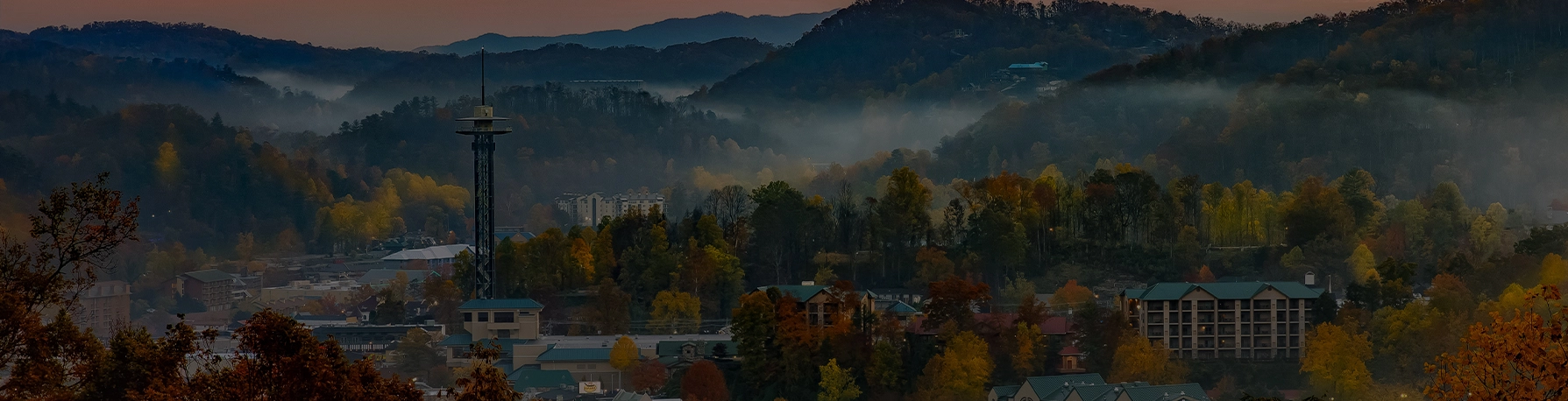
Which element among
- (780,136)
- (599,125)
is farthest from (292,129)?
(780,136)

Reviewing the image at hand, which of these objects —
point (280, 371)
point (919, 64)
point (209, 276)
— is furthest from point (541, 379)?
point (919, 64)

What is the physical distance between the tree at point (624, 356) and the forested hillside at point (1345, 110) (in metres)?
22.8

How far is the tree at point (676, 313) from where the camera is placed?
138ft

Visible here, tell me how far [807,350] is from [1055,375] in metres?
4.34

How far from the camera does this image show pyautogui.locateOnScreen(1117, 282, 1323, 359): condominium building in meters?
37.0

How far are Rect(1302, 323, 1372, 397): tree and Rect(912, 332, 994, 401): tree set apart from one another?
5449 millimetres

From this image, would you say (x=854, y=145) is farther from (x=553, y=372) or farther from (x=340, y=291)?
(x=553, y=372)

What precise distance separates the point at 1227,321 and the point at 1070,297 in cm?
436

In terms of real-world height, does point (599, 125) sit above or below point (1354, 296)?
above

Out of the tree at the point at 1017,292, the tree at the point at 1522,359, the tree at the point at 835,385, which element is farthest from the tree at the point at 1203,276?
the tree at the point at 1522,359

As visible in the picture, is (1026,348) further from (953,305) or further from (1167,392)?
(1167,392)

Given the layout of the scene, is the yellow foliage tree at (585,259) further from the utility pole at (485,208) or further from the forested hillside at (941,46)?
the forested hillside at (941,46)

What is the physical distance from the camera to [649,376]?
1458 inches

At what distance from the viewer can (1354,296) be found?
3812cm
